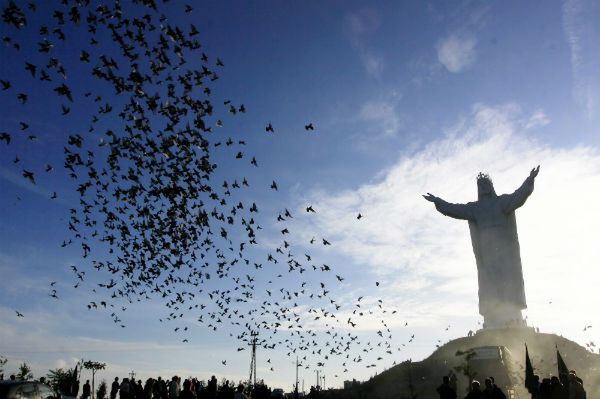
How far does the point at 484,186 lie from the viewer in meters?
44.7

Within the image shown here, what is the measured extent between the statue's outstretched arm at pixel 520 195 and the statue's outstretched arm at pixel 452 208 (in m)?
3.01

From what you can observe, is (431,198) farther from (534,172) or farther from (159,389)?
(159,389)

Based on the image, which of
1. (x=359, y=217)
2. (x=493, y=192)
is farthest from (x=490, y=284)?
(x=359, y=217)

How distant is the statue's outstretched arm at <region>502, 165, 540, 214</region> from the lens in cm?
4084

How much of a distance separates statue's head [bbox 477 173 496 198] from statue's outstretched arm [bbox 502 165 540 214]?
184cm

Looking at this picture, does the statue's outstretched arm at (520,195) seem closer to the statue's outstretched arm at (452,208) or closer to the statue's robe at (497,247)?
the statue's robe at (497,247)

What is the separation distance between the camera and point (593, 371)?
120 ft

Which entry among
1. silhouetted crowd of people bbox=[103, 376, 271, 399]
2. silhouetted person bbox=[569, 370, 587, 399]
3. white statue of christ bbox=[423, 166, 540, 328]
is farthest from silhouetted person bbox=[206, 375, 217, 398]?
white statue of christ bbox=[423, 166, 540, 328]

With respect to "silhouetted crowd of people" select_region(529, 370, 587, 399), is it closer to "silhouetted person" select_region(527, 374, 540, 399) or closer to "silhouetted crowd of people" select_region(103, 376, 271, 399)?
"silhouetted person" select_region(527, 374, 540, 399)

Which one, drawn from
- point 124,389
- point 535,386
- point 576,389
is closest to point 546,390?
point 576,389

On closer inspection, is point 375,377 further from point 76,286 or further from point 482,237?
point 76,286

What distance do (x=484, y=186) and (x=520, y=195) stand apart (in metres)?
3.71

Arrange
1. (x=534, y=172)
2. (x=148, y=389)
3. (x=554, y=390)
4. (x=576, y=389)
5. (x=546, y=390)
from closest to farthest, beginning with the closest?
(x=576, y=389) < (x=554, y=390) < (x=546, y=390) < (x=148, y=389) < (x=534, y=172)

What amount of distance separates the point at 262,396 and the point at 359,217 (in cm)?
1615
